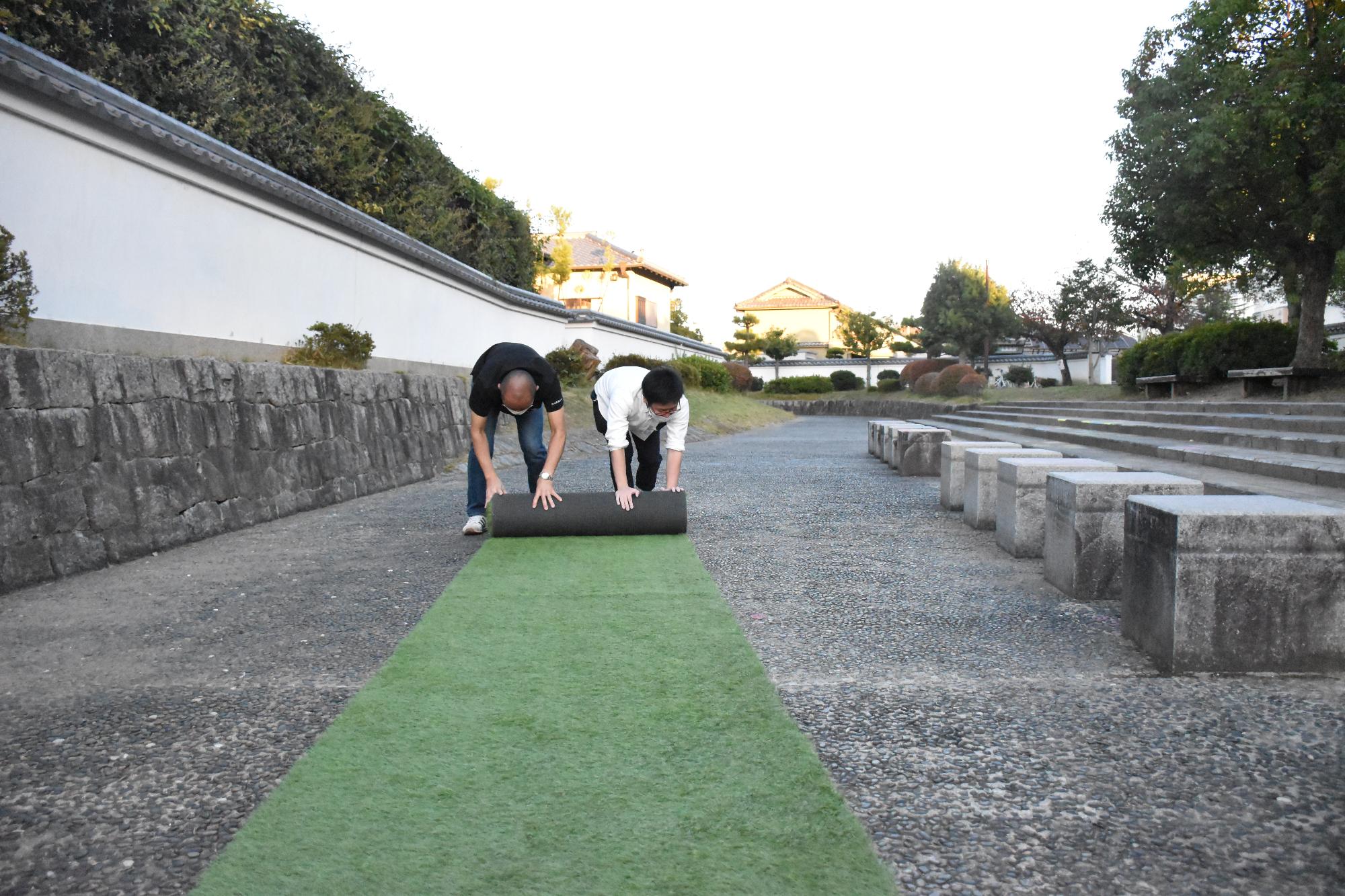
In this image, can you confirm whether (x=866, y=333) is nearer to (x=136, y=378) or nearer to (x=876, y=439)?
(x=876, y=439)

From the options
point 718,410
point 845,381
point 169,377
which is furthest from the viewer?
point 845,381

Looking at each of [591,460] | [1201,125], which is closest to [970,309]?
[1201,125]

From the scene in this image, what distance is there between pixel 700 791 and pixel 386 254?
1084 cm

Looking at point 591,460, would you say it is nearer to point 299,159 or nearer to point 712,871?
point 299,159

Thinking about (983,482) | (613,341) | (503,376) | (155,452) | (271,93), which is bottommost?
(983,482)

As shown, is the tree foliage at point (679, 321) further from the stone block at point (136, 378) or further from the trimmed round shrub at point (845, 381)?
the stone block at point (136, 378)

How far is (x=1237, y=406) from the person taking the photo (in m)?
12.5

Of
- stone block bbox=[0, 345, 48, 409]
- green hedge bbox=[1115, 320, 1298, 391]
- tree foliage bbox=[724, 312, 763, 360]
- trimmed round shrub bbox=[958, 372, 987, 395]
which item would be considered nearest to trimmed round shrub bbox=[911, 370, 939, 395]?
trimmed round shrub bbox=[958, 372, 987, 395]

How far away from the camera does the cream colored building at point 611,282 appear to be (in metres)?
38.8

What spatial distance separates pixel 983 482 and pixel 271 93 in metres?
9.71

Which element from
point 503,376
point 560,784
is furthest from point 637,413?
point 560,784

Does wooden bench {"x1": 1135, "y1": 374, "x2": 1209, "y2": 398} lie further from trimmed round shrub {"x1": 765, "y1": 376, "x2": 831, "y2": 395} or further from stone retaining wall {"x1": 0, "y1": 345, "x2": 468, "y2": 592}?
trimmed round shrub {"x1": 765, "y1": 376, "x2": 831, "y2": 395}

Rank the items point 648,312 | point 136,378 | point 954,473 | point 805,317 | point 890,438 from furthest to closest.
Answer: point 805,317
point 648,312
point 890,438
point 954,473
point 136,378

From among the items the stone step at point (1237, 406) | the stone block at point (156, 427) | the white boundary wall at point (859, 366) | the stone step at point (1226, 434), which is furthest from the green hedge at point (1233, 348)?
the white boundary wall at point (859, 366)
